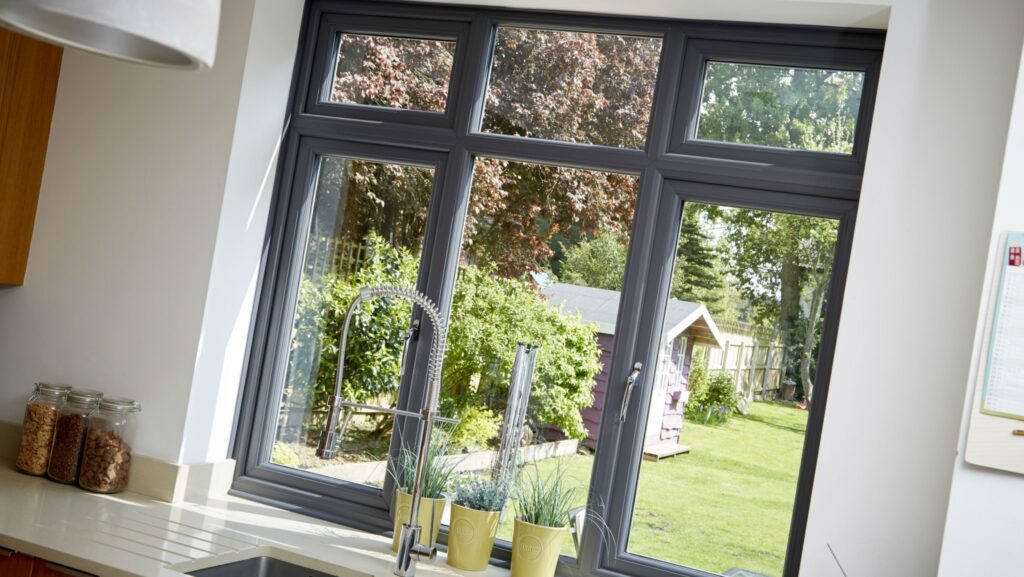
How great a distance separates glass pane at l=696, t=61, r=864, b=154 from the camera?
294 cm

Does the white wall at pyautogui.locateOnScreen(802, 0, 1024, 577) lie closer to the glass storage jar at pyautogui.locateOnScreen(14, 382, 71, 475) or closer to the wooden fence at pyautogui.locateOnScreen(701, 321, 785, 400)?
the wooden fence at pyautogui.locateOnScreen(701, 321, 785, 400)

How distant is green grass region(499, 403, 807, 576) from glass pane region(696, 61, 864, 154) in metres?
0.84

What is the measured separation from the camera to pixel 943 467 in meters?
2.52

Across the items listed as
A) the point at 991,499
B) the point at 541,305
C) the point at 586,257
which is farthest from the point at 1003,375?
the point at 541,305

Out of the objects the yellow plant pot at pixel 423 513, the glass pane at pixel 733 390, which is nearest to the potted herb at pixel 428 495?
the yellow plant pot at pixel 423 513

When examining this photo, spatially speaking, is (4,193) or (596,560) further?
(4,193)

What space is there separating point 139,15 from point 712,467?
221 cm

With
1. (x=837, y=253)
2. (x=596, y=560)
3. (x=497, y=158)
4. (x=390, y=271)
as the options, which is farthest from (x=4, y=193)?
(x=837, y=253)

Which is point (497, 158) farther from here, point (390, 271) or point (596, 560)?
point (596, 560)

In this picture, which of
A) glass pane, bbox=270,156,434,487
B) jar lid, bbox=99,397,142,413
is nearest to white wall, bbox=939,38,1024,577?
glass pane, bbox=270,156,434,487

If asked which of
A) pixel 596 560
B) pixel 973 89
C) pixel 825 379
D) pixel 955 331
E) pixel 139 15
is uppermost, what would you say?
pixel 973 89

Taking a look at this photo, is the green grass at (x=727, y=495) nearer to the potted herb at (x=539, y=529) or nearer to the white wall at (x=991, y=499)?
the potted herb at (x=539, y=529)

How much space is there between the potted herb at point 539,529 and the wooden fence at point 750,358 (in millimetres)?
624

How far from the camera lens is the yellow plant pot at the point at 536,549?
2.83 meters
